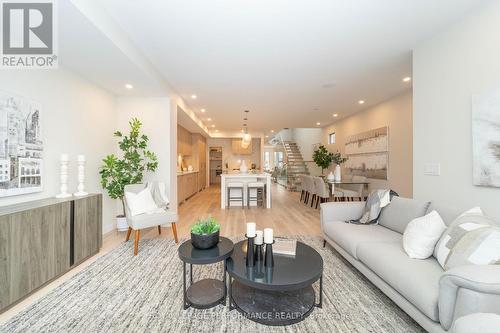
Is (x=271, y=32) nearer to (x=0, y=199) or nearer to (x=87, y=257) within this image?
→ (x=0, y=199)

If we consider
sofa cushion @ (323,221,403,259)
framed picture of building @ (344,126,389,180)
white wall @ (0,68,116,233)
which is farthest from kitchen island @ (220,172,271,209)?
sofa cushion @ (323,221,403,259)

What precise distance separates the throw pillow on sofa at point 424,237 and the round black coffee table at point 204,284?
156cm

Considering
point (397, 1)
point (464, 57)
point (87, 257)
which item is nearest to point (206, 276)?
point (87, 257)

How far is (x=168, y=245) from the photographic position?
3.36 meters

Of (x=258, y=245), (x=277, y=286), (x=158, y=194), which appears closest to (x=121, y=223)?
(x=158, y=194)


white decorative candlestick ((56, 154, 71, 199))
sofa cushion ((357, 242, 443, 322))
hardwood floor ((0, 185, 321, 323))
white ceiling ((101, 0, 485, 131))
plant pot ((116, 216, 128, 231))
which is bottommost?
hardwood floor ((0, 185, 321, 323))

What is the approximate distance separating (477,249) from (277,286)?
1326 millimetres

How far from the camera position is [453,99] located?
242 centimetres

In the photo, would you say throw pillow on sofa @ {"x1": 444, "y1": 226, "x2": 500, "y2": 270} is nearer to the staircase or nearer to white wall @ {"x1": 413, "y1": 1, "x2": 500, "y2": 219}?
white wall @ {"x1": 413, "y1": 1, "x2": 500, "y2": 219}

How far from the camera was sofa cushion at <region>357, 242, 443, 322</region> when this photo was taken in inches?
55.8

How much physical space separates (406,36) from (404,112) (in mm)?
2555

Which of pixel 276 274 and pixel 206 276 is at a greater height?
pixel 276 274

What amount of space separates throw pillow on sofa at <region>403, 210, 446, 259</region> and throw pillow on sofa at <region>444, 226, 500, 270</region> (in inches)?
11.3

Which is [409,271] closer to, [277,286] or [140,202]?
[277,286]
